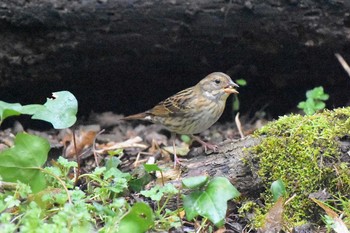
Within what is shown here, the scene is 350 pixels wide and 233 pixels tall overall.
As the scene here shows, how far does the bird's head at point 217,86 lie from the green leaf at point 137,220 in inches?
122

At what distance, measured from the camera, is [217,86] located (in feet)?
26.4

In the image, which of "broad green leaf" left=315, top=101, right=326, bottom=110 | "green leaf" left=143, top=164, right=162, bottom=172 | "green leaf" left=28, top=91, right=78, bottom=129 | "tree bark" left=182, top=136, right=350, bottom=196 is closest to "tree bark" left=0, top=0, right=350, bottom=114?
"broad green leaf" left=315, top=101, right=326, bottom=110

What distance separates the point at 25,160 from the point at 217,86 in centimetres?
301

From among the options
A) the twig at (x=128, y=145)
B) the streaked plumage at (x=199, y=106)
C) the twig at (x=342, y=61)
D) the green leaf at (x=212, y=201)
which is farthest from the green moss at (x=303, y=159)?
the twig at (x=128, y=145)

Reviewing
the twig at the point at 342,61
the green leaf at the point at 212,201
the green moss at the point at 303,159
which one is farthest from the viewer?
the twig at the point at 342,61

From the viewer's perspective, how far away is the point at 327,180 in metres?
5.83

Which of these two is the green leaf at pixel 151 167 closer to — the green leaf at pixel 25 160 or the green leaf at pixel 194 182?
the green leaf at pixel 194 182

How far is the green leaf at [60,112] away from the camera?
5602mm

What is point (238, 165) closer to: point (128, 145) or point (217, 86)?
point (217, 86)

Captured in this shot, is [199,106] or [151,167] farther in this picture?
[199,106]

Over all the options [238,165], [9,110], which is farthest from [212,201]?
[9,110]

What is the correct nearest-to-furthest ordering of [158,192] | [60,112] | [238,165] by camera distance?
[158,192] < [60,112] < [238,165]

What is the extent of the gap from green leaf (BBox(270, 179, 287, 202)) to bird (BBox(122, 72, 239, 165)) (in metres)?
2.45

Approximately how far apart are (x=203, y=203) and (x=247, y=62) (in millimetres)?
3707
